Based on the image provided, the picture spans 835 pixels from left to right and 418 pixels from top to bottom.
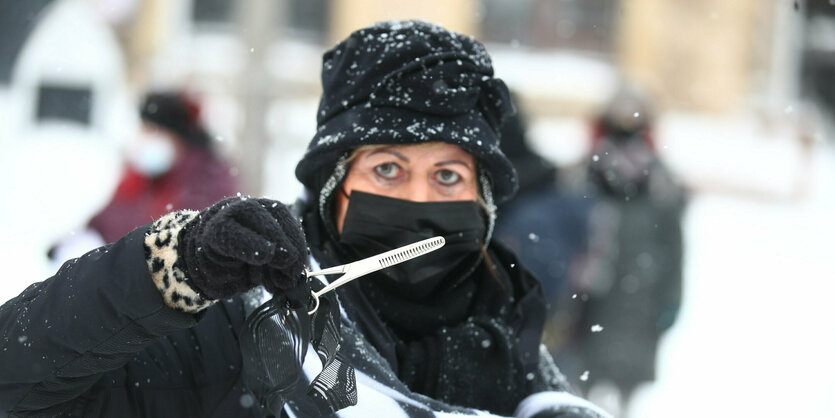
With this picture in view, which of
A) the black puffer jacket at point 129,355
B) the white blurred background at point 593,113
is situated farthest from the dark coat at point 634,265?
the black puffer jacket at point 129,355

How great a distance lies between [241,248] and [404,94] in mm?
816

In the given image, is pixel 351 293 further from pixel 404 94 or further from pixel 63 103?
pixel 63 103

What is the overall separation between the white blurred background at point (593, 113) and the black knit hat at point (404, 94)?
26.7 inches

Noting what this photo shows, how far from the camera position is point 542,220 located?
521 centimetres

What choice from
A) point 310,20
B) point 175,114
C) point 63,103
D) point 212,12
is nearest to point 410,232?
point 175,114

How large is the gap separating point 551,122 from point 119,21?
7117 millimetres

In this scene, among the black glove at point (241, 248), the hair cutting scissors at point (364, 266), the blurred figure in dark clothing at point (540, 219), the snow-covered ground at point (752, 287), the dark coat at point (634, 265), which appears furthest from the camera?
the snow-covered ground at point (752, 287)

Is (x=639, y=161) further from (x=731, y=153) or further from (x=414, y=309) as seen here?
(x=731, y=153)

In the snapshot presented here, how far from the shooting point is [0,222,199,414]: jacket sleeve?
1632 millimetres

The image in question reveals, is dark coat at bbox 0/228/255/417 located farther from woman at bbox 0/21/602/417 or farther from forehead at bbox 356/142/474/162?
forehead at bbox 356/142/474/162

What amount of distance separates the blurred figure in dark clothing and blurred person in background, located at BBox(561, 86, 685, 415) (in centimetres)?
13

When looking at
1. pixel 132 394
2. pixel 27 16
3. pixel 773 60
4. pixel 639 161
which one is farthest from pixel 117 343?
pixel 773 60

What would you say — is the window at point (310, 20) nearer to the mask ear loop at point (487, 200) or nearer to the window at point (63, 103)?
the window at point (63, 103)

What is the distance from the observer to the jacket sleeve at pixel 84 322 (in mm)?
1632
